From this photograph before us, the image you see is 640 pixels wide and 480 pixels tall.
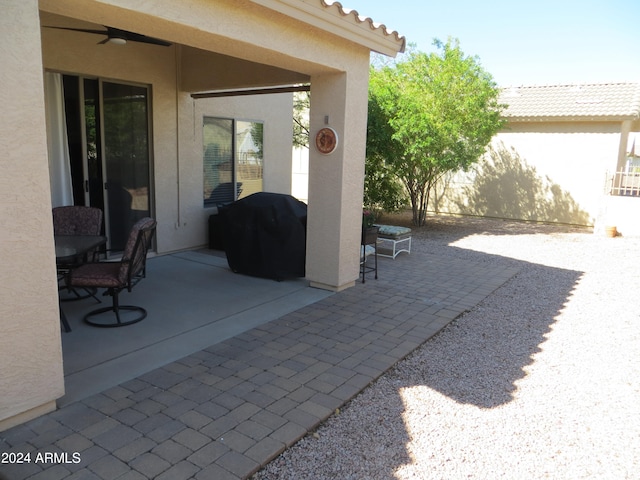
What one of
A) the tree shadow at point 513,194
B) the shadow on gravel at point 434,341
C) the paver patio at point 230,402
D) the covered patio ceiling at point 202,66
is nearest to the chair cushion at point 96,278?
the paver patio at point 230,402

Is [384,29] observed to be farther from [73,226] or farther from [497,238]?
[497,238]

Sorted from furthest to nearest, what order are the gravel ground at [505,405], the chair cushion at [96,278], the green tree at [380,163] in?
1. the green tree at [380,163]
2. the chair cushion at [96,278]
3. the gravel ground at [505,405]

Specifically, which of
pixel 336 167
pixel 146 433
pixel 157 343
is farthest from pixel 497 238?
pixel 146 433

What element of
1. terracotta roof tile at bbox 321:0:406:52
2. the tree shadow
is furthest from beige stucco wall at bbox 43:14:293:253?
the tree shadow

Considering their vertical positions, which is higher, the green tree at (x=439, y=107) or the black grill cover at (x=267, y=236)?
the green tree at (x=439, y=107)

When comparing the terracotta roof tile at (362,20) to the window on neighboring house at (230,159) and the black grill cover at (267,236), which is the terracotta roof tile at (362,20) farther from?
the window on neighboring house at (230,159)

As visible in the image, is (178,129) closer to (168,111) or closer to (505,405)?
(168,111)

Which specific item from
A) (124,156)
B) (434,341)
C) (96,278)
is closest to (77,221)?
(96,278)

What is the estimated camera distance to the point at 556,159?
13977mm

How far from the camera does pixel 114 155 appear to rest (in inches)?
274

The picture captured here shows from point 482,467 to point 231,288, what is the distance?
156 inches

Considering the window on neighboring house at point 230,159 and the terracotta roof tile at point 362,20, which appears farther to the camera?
the window on neighboring house at point 230,159

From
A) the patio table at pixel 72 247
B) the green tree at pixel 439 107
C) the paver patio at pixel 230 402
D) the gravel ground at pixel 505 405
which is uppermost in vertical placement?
the green tree at pixel 439 107

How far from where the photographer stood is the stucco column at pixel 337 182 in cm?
574
